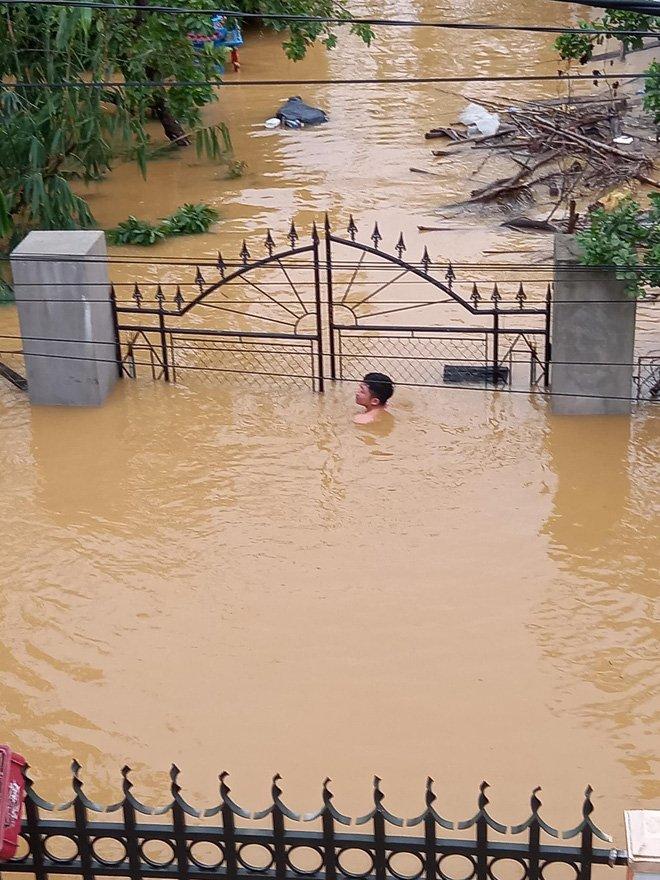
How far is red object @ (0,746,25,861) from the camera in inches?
192

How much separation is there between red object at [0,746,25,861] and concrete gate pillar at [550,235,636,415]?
656 centimetres

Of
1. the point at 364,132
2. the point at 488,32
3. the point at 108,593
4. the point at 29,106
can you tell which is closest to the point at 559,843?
the point at 108,593

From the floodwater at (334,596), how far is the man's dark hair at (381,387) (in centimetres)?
27

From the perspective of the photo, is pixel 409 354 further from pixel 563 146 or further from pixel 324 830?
pixel 324 830

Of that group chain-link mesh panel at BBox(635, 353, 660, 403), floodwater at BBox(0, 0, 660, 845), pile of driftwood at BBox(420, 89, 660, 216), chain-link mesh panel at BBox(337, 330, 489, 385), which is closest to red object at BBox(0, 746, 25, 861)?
floodwater at BBox(0, 0, 660, 845)

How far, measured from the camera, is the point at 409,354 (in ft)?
38.9

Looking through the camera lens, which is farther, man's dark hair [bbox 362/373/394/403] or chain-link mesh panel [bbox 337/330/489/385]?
chain-link mesh panel [bbox 337/330/489/385]

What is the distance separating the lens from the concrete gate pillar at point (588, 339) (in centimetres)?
1004

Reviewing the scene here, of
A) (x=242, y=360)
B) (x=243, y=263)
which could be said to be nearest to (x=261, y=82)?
(x=243, y=263)

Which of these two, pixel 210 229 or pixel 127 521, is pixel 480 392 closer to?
pixel 127 521

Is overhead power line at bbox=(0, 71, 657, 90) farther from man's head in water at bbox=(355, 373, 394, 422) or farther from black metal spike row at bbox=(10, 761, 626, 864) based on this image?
black metal spike row at bbox=(10, 761, 626, 864)

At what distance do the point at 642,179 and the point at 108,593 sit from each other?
8721mm

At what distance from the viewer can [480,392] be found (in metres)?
11.1

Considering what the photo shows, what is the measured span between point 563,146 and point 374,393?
21.6 ft
